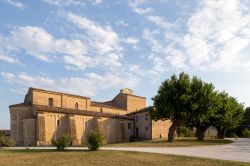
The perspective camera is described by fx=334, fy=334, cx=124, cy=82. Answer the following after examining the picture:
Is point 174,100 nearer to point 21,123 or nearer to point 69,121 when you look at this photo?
point 69,121

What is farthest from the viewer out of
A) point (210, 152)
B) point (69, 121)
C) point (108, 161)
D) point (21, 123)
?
point (69, 121)

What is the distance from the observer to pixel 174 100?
45.7 metres

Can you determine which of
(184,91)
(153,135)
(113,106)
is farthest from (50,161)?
(113,106)

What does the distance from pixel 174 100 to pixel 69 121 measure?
16.6 m

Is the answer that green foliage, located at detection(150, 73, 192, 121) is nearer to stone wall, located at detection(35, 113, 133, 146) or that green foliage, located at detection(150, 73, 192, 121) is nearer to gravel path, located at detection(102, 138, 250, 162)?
stone wall, located at detection(35, 113, 133, 146)

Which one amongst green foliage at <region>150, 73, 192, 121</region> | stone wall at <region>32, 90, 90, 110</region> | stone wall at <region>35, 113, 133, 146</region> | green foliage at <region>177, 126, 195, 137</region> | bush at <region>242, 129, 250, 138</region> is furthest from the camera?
bush at <region>242, 129, 250, 138</region>

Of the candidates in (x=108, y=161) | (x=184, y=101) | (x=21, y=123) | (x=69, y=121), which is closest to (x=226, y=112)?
(x=184, y=101)

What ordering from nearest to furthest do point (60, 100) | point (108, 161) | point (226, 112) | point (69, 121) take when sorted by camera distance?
1. point (108, 161)
2. point (69, 121)
3. point (226, 112)
4. point (60, 100)

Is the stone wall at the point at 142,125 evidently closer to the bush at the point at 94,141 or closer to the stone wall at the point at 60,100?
the stone wall at the point at 60,100

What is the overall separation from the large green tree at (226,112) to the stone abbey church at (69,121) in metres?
10.6

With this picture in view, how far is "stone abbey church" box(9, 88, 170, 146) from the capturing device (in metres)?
48.2

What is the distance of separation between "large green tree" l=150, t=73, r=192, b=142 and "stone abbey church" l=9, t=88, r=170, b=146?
35.6 ft

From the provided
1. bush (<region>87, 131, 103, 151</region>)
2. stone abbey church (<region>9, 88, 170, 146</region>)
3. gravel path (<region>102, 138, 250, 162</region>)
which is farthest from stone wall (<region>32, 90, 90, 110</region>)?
bush (<region>87, 131, 103, 151</region>)

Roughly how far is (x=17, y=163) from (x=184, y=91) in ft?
95.6
